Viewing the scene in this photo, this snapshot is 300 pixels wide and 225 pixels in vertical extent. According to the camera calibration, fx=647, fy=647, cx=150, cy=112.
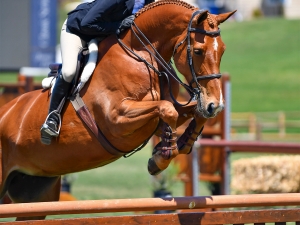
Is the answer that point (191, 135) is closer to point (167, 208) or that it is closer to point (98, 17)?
point (167, 208)

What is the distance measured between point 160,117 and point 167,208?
75 centimetres

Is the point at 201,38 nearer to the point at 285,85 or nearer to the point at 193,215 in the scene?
the point at 193,215

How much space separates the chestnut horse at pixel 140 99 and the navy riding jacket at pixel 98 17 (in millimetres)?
109

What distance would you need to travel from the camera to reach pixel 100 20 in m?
5.23

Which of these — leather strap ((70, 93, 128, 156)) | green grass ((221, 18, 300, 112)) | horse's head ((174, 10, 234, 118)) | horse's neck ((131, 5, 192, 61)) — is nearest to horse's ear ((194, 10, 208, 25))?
horse's head ((174, 10, 234, 118))

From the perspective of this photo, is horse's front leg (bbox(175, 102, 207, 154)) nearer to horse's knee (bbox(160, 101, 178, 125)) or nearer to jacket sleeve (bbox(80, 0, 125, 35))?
horse's knee (bbox(160, 101, 178, 125))

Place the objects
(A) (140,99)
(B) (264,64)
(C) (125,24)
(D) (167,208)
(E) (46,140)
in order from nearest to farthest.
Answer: (D) (167,208) → (A) (140,99) → (C) (125,24) → (E) (46,140) → (B) (264,64)

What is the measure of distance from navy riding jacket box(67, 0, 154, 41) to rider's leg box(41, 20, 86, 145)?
0.09 meters

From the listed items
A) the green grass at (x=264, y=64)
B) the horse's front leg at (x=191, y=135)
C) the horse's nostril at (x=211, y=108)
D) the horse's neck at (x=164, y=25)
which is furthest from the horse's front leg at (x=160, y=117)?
the green grass at (x=264, y=64)

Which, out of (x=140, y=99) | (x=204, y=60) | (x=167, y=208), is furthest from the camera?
(x=140, y=99)

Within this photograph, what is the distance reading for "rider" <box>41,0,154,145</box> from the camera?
206 inches

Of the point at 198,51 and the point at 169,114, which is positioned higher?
the point at 198,51

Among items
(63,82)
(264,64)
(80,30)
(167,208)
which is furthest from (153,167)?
(264,64)

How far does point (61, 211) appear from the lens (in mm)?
4023
